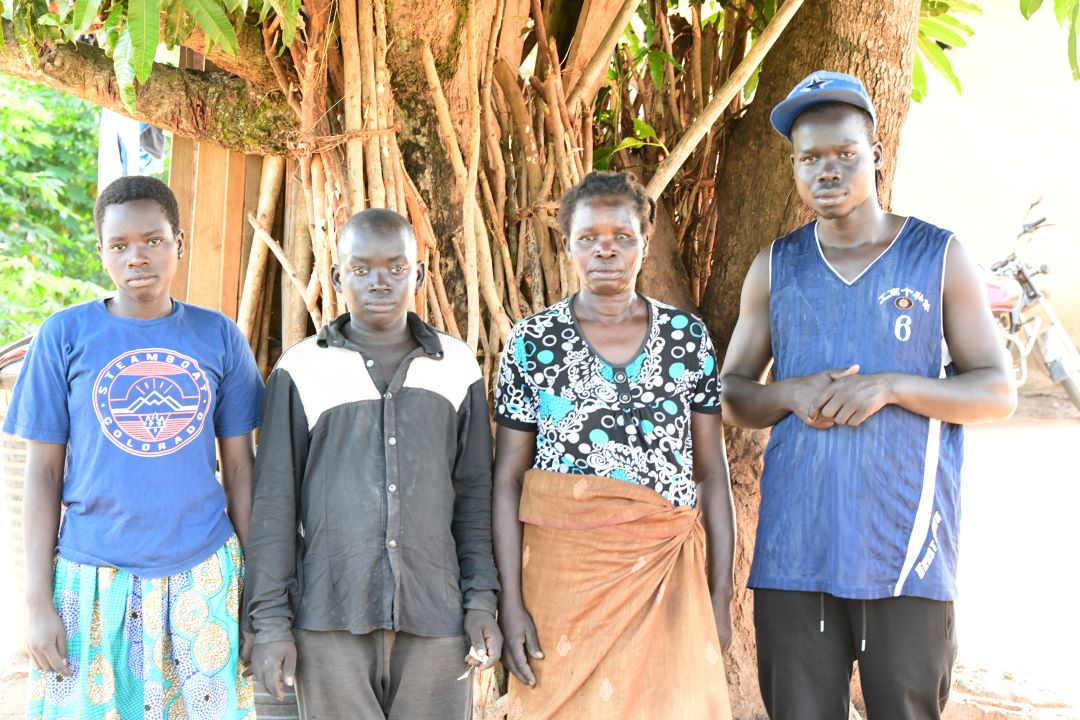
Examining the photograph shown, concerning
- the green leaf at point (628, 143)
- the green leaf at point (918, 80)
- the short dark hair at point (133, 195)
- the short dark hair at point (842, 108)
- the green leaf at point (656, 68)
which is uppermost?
the green leaf at point (918, 80)

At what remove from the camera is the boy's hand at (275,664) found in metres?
1.95

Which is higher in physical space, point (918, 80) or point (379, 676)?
point (918, 80)

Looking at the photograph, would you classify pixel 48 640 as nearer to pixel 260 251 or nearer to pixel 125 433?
pixel 125 433

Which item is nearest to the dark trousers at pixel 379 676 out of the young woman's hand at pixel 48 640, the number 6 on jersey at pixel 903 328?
the young woman's hand at pixel 48 640

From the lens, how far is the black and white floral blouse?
2070 millimetres

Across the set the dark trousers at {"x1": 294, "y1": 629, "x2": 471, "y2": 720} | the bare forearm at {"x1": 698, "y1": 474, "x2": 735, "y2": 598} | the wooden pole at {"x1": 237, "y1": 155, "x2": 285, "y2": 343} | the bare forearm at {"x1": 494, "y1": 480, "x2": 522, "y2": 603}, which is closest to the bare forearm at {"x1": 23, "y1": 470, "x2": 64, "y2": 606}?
the dark trousers at {"x1": 294, "y1": 629, "x2": 471, "y2": 720}

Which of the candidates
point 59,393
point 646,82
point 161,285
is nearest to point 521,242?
point 646,82

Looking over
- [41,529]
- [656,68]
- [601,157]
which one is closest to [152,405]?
[41,529]

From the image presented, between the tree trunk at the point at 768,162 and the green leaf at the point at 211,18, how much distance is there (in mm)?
1601

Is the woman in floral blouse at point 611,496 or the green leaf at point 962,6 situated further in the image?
the green leaf at point 962,6

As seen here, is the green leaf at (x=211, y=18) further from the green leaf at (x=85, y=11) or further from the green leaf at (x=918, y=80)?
the green leaf at (x=918, y=80)

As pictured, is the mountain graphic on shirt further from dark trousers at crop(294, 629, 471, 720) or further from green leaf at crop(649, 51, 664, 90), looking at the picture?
green leaf at crop(649, 51, 664, 90)

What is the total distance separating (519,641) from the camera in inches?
81.0

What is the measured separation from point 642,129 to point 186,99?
53.3 inches
